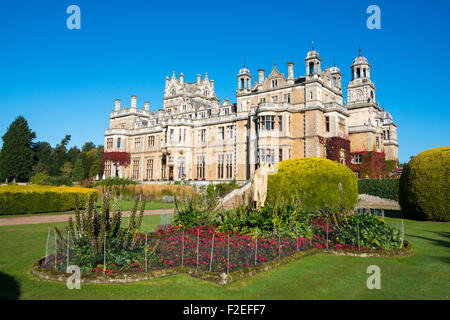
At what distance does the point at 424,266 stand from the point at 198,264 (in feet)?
21.2

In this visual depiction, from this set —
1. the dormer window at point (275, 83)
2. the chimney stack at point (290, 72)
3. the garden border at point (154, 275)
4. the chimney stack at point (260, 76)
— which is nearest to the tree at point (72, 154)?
the chimney stack at point (260, 76)

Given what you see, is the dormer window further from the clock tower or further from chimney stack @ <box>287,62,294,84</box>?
the clock tower

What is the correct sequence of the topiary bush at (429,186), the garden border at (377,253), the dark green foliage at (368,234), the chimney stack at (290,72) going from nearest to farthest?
the garden border at (377,253) < the dark green foliage at (368,234) < the topiary bush at (429,186) < the chimney stack at (290,72)

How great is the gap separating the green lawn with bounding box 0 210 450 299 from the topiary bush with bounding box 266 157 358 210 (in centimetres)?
796

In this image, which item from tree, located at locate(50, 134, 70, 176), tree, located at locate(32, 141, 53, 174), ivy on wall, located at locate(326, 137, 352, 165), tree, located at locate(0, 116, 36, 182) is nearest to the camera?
ivy on wall, located at locate(326, 137, 352, 165)

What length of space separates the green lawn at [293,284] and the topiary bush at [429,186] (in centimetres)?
915

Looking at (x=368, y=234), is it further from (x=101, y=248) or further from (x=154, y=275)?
(x=101, y=248)

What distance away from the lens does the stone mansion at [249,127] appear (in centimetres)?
3309

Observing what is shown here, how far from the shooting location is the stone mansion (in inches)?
1303

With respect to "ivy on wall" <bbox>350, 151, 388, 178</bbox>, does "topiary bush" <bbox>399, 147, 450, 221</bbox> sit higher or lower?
lower

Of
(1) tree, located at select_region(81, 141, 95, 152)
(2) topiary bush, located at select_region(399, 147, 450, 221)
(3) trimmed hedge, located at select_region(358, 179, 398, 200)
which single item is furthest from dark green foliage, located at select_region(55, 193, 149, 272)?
(1) tree, located at select_region(81, 141, 95, 152)

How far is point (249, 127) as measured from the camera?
36.1m

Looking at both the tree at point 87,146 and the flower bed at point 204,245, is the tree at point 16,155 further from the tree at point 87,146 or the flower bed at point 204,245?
the flower bed at point 204,245

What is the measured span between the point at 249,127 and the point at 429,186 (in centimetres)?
2125
